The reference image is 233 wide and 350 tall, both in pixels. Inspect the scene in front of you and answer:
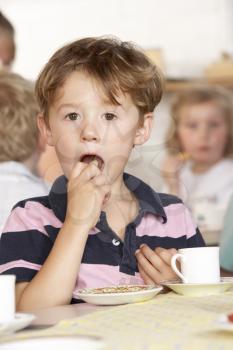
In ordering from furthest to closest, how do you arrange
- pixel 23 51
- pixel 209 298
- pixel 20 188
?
pixel 23 51 < pixel 20 188 < pixel 209 298

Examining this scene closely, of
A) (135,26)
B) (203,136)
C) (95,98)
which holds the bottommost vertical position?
(95,98)

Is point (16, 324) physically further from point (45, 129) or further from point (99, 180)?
point (45, 129)

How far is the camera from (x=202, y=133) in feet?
13.1

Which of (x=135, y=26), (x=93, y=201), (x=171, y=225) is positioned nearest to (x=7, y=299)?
(x=93, y=201)

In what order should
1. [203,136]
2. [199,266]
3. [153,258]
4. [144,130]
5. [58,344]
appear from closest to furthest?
[58,344] < [199,266] < [153,258] < [144,130] < [203,136]

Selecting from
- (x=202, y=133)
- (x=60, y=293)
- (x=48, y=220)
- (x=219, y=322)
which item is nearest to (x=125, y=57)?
(x=48, y=220)

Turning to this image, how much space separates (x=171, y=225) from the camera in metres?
1.40

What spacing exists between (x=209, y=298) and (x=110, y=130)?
1.26ft

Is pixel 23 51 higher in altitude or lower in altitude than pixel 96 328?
higher

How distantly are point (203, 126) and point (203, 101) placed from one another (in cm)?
13

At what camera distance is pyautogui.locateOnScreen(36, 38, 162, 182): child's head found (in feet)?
4.24

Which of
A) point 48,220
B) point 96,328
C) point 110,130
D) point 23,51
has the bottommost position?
point 96,328

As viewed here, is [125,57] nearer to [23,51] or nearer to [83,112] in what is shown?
[83,112]

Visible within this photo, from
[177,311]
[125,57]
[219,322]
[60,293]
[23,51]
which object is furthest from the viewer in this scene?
[23,51]
